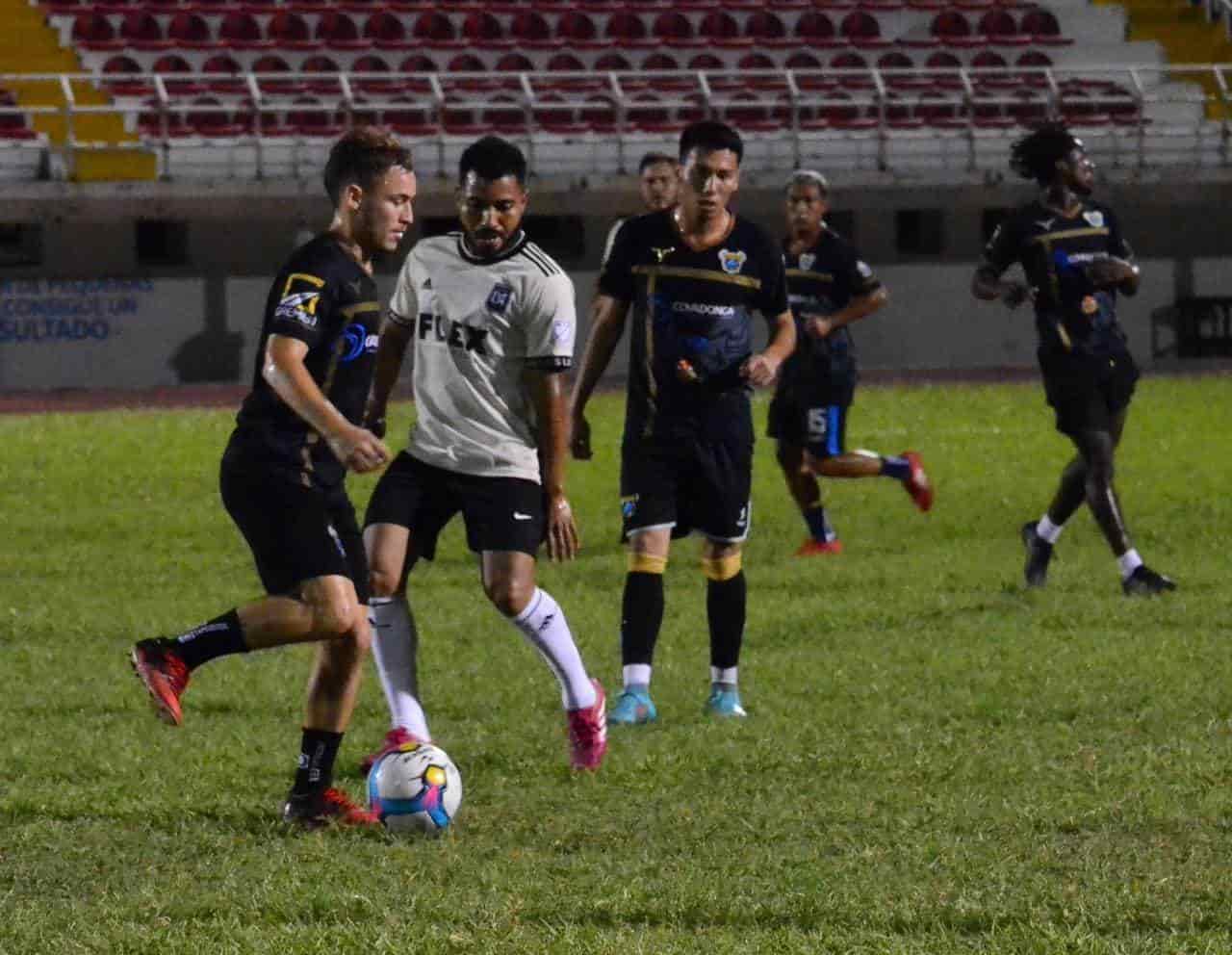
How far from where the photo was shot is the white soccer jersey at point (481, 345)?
24.3 feet

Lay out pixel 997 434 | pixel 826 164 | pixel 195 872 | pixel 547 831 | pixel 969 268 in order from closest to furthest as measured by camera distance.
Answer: pixel 195 872 → pixel 547 831 → pixel 997 434 → pixel 826 164 → pixel 969 268

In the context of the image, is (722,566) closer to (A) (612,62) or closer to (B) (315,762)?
(B) (315,762)

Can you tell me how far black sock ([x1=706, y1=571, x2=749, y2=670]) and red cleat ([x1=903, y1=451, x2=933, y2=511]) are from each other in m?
6.37

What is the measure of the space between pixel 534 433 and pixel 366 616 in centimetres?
107

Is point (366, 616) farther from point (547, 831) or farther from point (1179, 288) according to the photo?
point (1179, 288)

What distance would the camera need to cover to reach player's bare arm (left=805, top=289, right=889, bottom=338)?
13.2m

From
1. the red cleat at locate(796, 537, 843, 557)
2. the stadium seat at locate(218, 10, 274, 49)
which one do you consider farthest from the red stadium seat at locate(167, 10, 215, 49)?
the red cleat at locate(796, 537, 843, 557)

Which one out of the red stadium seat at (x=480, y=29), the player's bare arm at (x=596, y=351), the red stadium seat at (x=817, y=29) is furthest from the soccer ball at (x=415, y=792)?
the red stadium seat at (x=817, y=29)

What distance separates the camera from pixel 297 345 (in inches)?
255

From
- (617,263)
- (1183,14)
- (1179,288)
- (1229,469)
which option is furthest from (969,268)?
(617,263)

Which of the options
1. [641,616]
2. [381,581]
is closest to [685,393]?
[641,616]

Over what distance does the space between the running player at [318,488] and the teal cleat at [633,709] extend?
1.90 metres

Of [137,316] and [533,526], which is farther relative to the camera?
[137,316]

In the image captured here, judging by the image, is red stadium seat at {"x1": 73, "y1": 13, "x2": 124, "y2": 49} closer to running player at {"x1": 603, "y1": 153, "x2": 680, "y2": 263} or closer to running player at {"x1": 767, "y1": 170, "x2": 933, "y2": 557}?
running player at {"x1": 767, "y1": 170, "x2": 933, "y2": 557}
